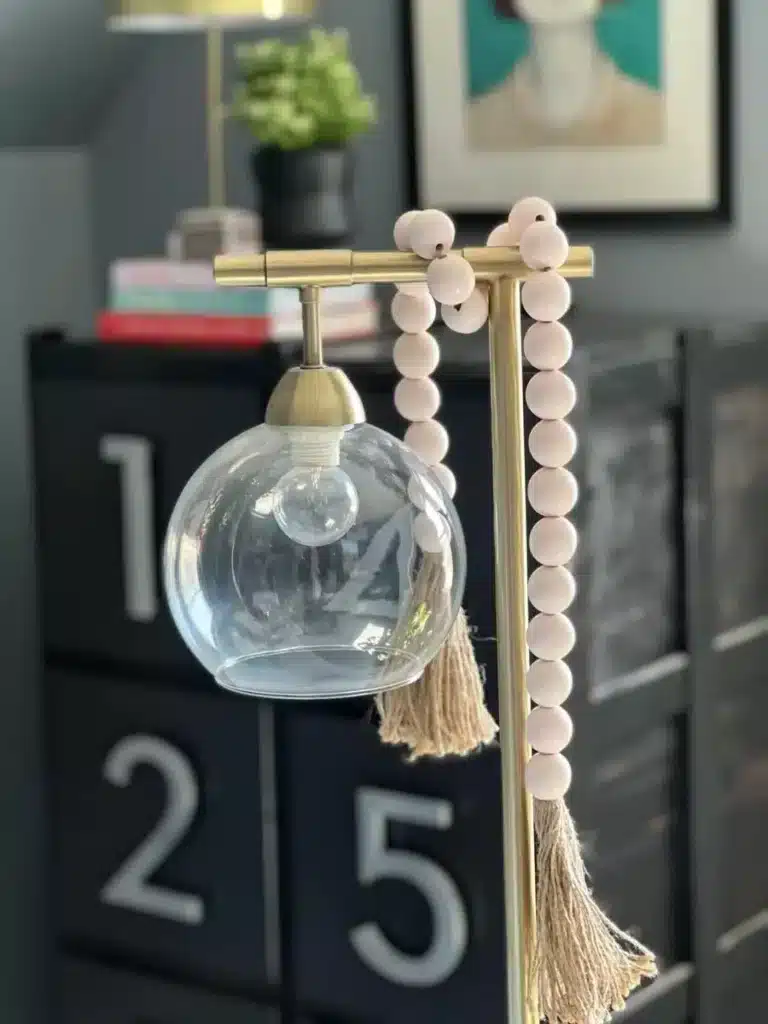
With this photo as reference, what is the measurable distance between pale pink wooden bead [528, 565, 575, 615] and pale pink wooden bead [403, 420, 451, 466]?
0.11 metres

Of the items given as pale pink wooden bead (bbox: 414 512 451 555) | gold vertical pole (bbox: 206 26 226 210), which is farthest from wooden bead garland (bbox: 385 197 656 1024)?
gold vertical pole (bbox: 206 26 226 210)

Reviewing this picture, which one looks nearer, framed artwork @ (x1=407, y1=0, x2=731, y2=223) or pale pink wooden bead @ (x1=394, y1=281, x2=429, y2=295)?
pale pink wooden bead @ (x1=394, y1=281, x2=429, y2=295)

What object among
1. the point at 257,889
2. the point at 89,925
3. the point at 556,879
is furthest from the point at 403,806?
the point at 556,879

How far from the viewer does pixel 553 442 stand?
3.06 ft

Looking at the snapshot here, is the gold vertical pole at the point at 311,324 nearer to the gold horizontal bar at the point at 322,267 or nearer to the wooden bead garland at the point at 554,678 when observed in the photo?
the gold horizontal bar at the point at 322,267

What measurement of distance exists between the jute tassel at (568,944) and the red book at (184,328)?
3.12ft

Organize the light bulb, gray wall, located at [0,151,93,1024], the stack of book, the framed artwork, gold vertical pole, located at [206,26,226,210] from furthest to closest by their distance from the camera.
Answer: gray wall, located at [0,151,93,1024] < gold vertical pole, located at [206,26,226,210] < the framed artwork < the stack of book < the light bulb

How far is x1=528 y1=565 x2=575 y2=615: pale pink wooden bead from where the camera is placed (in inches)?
37.6

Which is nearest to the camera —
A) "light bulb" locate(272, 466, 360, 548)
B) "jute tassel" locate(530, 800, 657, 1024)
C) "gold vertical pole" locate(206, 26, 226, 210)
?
"light bulb" locate(272, 466, 360, 548)

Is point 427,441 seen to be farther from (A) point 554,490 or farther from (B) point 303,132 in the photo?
(B) point 303,132

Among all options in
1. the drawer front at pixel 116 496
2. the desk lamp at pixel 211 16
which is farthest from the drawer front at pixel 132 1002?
the desk lamp at pixel 211 16

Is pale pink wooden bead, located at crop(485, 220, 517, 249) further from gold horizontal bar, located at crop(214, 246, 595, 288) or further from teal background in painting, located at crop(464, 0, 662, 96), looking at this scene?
teal background in painting, located at crop(464, 0, 662, 96)

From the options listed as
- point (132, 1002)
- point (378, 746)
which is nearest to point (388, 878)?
point (378, 746)

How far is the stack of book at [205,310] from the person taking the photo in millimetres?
1834
